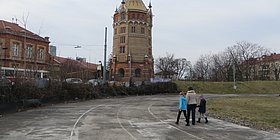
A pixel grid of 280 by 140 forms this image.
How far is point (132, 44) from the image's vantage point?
86.5 metres

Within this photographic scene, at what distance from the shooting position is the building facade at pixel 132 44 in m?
86.0

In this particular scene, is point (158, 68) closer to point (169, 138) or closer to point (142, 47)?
point (142, 47)

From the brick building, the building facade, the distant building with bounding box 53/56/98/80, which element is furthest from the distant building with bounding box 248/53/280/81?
the brick building

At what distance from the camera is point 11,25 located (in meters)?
64.6

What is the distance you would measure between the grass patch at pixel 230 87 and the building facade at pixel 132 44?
57.6 feet

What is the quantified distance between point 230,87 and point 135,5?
35.6 meters

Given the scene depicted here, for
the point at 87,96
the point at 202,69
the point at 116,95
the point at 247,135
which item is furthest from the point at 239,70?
the point at 247,135

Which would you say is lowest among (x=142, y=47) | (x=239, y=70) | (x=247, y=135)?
(x=247, y=135)

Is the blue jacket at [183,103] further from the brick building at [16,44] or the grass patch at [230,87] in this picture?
the grass patch at [230,87]

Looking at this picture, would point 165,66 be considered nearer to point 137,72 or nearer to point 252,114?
point 137,72

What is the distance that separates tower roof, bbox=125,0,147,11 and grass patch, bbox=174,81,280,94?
91.8 ft

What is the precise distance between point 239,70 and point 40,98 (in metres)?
80.3

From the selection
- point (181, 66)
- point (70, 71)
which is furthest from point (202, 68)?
point (70, 71)

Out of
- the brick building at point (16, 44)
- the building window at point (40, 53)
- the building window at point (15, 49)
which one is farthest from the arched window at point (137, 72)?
the building window at point (15, 49)
